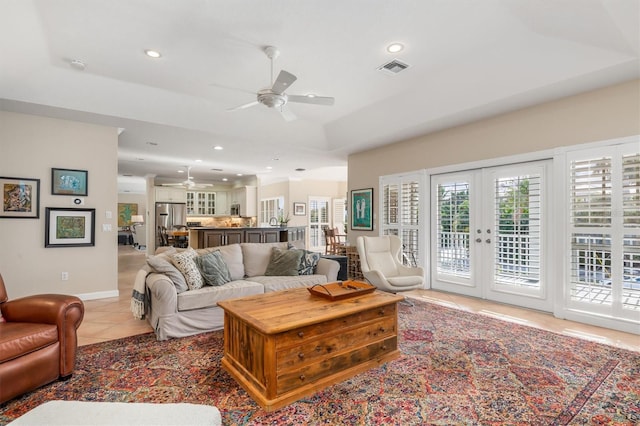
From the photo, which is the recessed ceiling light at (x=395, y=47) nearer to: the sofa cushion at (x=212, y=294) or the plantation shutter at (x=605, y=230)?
the plantation shutter at (x=605, y=230)

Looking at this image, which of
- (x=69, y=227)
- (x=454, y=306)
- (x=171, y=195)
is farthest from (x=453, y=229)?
(x=171, y=195)

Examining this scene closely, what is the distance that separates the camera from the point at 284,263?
439 centimetres

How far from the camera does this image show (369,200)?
6711 mm

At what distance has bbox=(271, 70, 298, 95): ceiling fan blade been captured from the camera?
2.85 metres

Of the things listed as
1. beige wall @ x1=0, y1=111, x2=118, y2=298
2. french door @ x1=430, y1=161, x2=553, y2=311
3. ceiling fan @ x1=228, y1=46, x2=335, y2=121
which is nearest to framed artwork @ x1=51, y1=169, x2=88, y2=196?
beige wall @ x1=0, y1=111, x2=118, y2=298

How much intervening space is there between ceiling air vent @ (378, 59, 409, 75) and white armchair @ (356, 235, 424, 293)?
2313 mm

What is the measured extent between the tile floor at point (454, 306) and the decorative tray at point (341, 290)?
6.70ft

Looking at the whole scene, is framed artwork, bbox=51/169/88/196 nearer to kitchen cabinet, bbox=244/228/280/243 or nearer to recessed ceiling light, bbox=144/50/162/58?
recessed ceiling light, bbox=144/50/162/58

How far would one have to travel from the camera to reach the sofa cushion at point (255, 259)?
4.40m

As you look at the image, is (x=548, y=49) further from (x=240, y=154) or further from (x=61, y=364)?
(x=240, y=154)

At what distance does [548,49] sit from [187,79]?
4104 mm

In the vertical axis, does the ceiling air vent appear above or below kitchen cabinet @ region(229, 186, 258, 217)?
above

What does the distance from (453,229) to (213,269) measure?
12.3ft

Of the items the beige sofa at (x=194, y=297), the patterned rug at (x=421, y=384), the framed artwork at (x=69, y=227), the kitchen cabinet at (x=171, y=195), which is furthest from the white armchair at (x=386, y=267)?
the kitchen cabinet at (x=171, y=195)
